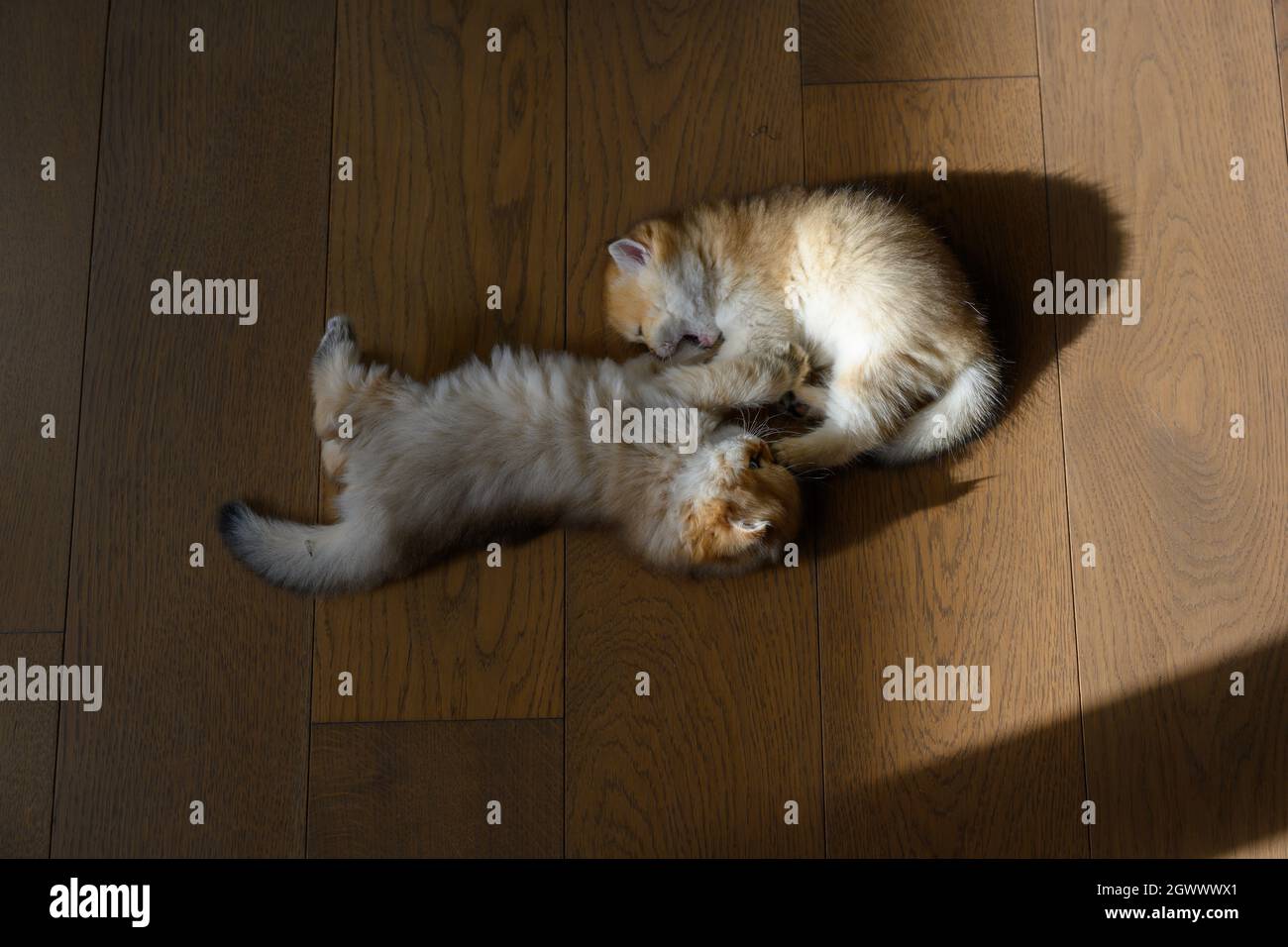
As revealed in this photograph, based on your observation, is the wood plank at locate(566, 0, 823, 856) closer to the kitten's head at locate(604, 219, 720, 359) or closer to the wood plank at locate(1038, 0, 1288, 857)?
the kitten's head at locate(604, 219, 720, 359)

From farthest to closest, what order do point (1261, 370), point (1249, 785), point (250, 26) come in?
point (250, 26) → point (1261, 370) → point (1249, 785)

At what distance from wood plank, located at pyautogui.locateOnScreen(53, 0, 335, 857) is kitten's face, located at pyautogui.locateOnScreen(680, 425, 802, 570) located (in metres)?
0.74

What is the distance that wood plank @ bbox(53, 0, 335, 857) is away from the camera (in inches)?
63.9

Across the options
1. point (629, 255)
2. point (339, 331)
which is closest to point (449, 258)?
point (339, 331)

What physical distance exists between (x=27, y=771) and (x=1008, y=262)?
6.89 feet

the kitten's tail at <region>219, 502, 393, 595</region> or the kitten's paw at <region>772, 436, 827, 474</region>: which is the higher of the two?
the kitten's paw at <region>772, 436, 827, 474</region>

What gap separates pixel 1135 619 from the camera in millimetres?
1646

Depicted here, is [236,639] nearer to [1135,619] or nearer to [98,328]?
[98,328]

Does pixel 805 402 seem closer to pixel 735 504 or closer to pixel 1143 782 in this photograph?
pixel 735 504

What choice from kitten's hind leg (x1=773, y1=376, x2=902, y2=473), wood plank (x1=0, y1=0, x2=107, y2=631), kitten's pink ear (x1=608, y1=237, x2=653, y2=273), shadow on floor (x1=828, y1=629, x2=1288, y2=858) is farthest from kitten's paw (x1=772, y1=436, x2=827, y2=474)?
wood plank (x1=0, y1=0, x2=107, y2=631)

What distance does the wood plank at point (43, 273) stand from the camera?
5.52 ft

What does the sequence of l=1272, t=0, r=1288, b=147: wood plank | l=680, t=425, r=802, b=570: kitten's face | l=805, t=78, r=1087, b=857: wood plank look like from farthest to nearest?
1. l=1272, t=0, r=1288, b=147: wood plank
2. l=805, t=78, r=1087, b=857: wood plank
3. l=680, t=425, r=802, b=570: kitten's face

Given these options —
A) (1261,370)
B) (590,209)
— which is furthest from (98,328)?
(1261,370)
